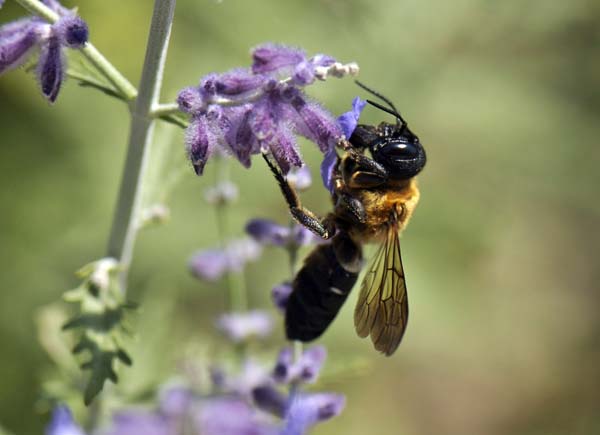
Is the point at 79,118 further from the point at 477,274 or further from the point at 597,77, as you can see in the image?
the point at 597,77

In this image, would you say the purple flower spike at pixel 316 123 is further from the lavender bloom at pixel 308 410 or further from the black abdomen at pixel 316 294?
the lavender bloom at pixel 308 410

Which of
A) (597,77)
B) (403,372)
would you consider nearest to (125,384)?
(403,372)

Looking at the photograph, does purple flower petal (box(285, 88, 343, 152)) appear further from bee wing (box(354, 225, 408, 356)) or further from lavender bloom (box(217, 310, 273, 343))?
lavender bloom (box(217, 310, 273, 343))

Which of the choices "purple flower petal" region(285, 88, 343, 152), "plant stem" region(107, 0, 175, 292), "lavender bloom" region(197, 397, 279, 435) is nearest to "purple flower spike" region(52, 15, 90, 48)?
"plant stem" region(107, 0, 175, 292)

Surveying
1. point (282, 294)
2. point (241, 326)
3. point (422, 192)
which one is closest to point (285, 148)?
point (282, 294)

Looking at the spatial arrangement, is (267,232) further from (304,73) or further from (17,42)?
(17,42)

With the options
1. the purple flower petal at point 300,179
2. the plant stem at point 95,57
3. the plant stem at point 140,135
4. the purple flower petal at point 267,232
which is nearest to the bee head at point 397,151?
the purple flower petal at point 300,179

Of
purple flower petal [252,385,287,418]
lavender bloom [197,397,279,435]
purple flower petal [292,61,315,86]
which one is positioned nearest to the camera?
purple flower petal [292,61,315,86]
